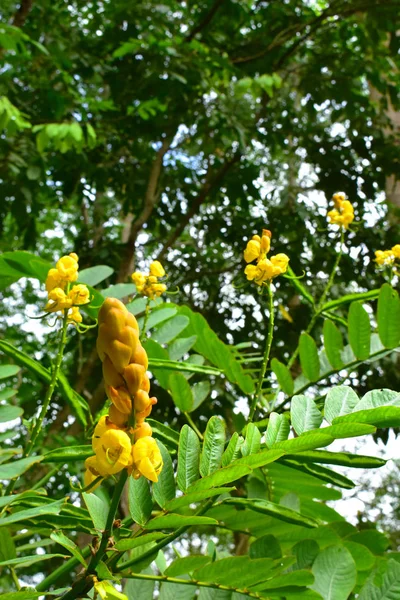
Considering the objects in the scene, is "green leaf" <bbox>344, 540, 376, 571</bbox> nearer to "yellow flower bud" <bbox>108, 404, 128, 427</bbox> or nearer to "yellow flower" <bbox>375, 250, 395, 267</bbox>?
"yellow flower bud" <bbox>108, 404, 128, 427</bbox>

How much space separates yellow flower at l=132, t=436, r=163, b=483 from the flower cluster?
429 millimetres

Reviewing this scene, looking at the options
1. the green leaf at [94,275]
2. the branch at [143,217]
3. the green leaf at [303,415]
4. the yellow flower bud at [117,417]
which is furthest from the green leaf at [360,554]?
the branch at [143,217]

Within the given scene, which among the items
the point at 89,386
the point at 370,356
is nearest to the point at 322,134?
the point at 89,386

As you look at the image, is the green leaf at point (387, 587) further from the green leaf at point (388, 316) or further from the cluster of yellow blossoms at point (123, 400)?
the green leaf at point (388, 316)

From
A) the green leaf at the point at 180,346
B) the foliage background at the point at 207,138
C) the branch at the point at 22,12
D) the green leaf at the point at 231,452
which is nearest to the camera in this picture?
the green leaf at the point at 231,452

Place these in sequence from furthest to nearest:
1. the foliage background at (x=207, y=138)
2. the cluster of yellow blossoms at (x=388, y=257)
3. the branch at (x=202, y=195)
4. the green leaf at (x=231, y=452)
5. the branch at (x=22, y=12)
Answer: the branch at (x=202, y=195)
the foliage background at (x=207, y=138)
the branch at (x=22, y=12)
the cluster of yellow blossoms at (x=388, y=257)
the green leaf at (x=231, y=452)

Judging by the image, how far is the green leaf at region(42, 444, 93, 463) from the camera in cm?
65

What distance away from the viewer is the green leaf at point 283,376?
878mm

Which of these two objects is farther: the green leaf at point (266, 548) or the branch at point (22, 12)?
the branch at point (22, 12)

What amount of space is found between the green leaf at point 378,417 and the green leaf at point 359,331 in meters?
0.37

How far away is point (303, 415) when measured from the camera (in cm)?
59

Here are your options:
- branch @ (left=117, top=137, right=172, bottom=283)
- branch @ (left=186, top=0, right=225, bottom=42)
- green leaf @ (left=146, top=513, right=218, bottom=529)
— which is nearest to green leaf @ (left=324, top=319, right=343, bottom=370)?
green leaf @ (left=146, top=513, right=218, bottom=529)

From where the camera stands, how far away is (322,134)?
382 centimetres

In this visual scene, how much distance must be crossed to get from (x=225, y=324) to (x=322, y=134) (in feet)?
4.97
